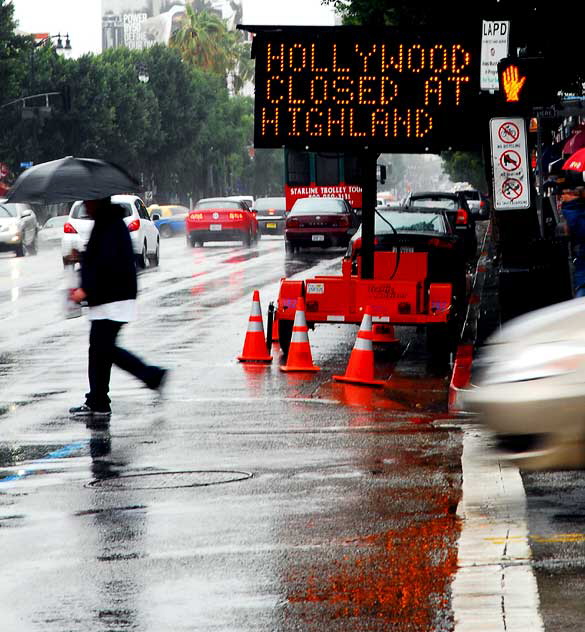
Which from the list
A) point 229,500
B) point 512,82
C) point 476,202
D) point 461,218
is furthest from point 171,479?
point 476,202

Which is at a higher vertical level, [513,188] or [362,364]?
[513,188]

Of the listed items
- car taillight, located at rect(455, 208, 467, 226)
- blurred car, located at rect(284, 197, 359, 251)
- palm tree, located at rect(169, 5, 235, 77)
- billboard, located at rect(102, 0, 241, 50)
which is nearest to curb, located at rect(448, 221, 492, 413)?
car taillight, located at rect(455, 208, 467, 226)

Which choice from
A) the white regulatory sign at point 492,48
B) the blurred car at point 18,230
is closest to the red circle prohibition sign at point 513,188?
the white regulatory sign at point 492,48

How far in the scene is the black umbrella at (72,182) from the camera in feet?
40.8

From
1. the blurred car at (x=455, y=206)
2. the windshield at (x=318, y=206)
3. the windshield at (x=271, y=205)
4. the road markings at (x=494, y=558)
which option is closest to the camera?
the road markings at (x=494, y=558)

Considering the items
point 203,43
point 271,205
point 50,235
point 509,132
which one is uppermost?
point 203,43

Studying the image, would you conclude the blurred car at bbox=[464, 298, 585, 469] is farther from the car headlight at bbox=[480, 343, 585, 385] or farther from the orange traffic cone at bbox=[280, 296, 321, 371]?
the orange traffic cone at bbox=[280, 296, 321, 371]

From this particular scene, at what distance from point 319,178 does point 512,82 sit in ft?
93.7

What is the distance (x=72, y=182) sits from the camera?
12.6 meters

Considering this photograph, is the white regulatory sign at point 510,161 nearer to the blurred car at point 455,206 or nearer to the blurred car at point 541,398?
the blurred car at point 541,398

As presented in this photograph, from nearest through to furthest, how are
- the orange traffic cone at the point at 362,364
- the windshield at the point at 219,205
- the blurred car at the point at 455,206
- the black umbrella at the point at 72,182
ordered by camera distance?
the black umbrella at the point at 72,182
the orange traffic cone at the point at 362,364
the blurred car at the point at 455,206
the windshield at the point at 219,205

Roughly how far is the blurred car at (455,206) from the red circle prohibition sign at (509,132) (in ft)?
55.2

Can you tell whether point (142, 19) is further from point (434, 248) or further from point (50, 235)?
point (434, 248)

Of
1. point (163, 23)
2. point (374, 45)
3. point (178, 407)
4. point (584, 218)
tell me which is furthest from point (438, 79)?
point (163, 23)
